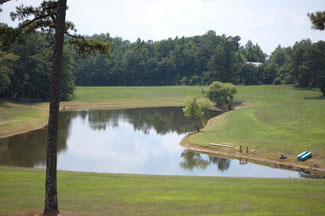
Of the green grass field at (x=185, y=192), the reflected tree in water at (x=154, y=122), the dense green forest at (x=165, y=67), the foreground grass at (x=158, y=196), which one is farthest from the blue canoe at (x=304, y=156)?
the dense green forest at (x=165, y=67)

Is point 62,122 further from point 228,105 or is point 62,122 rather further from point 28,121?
point 228,105

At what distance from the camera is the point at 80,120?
204 ft

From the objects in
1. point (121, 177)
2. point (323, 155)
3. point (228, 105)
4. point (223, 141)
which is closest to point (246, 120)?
point (223, 141)

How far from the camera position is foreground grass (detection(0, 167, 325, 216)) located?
1295 cm

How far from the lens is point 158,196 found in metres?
16.2

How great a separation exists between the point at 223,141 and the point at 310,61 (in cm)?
5995

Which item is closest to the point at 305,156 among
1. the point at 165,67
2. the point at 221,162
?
the point at 221,162

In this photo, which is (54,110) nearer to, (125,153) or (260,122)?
(125,153)

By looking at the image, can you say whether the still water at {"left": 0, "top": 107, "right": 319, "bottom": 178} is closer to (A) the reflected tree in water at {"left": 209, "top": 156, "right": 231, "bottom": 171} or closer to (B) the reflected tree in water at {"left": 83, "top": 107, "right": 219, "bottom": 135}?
(A) the reflected tree in water at {"left": 209, "top": 156, "right": 231, "bottom": 171}

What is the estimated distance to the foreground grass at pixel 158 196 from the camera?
13.0 meters

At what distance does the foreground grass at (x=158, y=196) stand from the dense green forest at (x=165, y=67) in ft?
210

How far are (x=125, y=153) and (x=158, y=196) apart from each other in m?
20.7

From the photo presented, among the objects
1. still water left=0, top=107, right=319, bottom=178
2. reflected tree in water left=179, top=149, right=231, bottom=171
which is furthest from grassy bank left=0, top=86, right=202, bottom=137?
reflected tree in water left=179, top=149, right=231, bottom=171

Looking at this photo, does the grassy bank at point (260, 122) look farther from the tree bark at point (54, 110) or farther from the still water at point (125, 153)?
the tree bark at point (54, 110)
